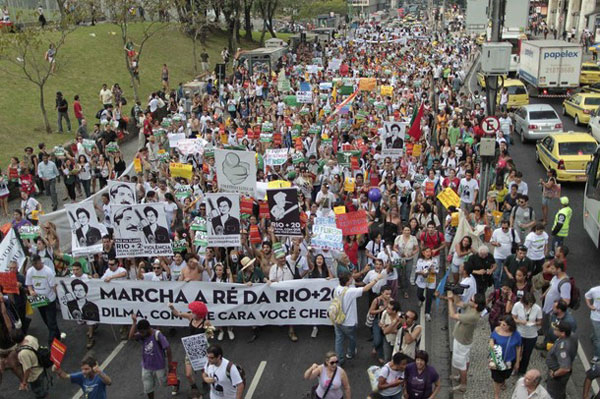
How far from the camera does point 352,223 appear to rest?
38.4ft

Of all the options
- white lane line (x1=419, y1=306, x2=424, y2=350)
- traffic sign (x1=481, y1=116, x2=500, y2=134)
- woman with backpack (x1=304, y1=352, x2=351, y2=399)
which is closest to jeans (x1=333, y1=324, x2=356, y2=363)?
white lane line (x1=419, y1=306, x2=424, y2=350)

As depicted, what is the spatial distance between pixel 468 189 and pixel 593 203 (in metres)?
2.60

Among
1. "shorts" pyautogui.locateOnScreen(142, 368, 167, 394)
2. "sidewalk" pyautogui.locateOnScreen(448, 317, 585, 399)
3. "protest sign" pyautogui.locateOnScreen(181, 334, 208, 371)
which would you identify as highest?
"protest sign" pyautogui.locateOnScreen(181, 334, 208, 371)

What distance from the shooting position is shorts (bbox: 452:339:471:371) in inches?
340

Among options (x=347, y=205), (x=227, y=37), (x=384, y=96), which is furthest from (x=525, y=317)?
(x=227, y=37)

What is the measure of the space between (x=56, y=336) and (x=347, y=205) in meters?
6.41

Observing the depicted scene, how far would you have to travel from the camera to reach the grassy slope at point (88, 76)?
25.1 metres

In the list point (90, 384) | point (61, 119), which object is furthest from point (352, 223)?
point (61, 119)

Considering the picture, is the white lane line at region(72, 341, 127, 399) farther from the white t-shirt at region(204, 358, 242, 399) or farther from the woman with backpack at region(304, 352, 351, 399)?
the woman with backpack at region(304, 352, 351, 399)

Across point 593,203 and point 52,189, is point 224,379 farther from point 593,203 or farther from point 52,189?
point 52,189

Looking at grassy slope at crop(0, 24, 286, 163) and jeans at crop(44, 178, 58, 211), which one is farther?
grassy slope at crop(0, 24, 286, 163)

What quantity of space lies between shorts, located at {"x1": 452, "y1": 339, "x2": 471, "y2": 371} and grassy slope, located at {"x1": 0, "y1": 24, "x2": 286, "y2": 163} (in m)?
17.9

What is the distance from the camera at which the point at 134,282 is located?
35.6 ft

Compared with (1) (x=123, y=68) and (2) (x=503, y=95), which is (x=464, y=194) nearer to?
(2) (x=503, y=95)
